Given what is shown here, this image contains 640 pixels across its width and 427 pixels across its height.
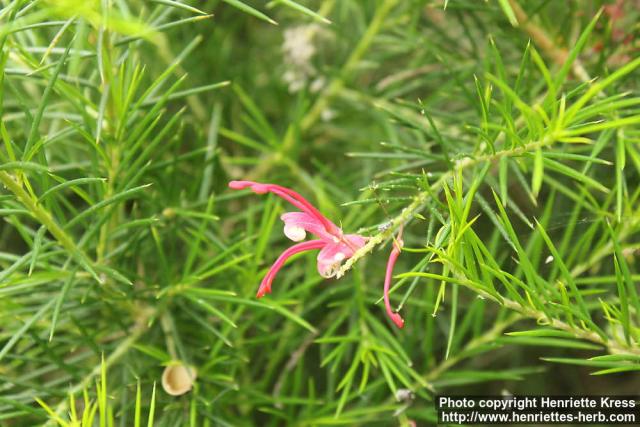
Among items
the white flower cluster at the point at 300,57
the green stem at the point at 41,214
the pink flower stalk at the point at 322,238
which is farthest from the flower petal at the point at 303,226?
the white flower cluster at the point at 300,57

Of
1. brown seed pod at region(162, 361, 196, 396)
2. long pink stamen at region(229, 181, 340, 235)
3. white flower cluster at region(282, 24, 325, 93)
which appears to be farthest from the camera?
white flower cluster at region(282, 24, 325, 93)

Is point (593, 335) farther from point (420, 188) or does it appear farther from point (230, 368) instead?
point (230, 368)

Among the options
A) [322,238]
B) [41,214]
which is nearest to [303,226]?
[322,238]

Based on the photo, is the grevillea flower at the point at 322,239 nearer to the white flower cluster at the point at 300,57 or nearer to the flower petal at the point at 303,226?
the flower petal at the point at 303,226

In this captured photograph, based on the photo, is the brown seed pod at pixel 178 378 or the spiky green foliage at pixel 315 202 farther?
the brown seed pod at pixel 178 378

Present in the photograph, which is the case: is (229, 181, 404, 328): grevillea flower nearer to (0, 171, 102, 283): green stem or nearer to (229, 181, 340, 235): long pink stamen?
(229, 181, 340, 235): long pink stamen

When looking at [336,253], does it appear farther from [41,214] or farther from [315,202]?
[315,202]

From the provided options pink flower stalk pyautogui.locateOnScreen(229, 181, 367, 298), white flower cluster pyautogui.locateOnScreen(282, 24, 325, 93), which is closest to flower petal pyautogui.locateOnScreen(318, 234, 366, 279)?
pink flower stalk pyautogui.locateOnScreen(229, 181, 367, 298)

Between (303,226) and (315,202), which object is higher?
(303,226)
